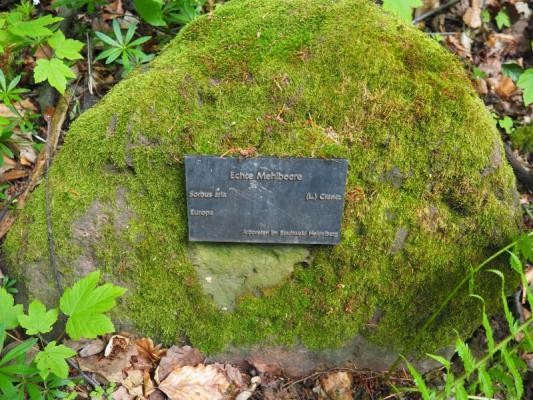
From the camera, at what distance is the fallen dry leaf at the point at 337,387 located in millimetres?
2818

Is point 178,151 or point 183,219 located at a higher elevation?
point 178,151

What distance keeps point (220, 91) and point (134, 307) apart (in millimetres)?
1358

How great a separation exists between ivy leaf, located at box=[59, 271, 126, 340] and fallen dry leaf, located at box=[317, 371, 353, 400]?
138 cm

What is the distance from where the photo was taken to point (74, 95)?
3.78 metres

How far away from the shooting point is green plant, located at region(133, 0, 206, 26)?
Result: 11.3 ft

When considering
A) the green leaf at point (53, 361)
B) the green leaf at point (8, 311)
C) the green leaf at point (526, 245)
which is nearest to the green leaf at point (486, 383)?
the green leaf at point (526, 245)

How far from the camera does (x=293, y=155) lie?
2.50m

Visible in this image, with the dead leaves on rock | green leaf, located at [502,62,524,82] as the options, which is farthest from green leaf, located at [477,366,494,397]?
green leaf, located at [502,62,524,82]

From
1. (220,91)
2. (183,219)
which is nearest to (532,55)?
(220,91)

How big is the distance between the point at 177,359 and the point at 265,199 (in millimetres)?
1129

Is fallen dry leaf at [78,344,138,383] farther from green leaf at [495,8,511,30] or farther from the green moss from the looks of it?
green leaf at [495,8,511,30]

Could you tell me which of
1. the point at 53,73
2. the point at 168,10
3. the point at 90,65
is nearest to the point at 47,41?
the point at 53,73

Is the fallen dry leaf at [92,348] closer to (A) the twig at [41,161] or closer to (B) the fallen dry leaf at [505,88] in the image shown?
(A) the twig at [41,161]

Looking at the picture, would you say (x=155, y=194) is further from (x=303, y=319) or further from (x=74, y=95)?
(x=74, y=95)
